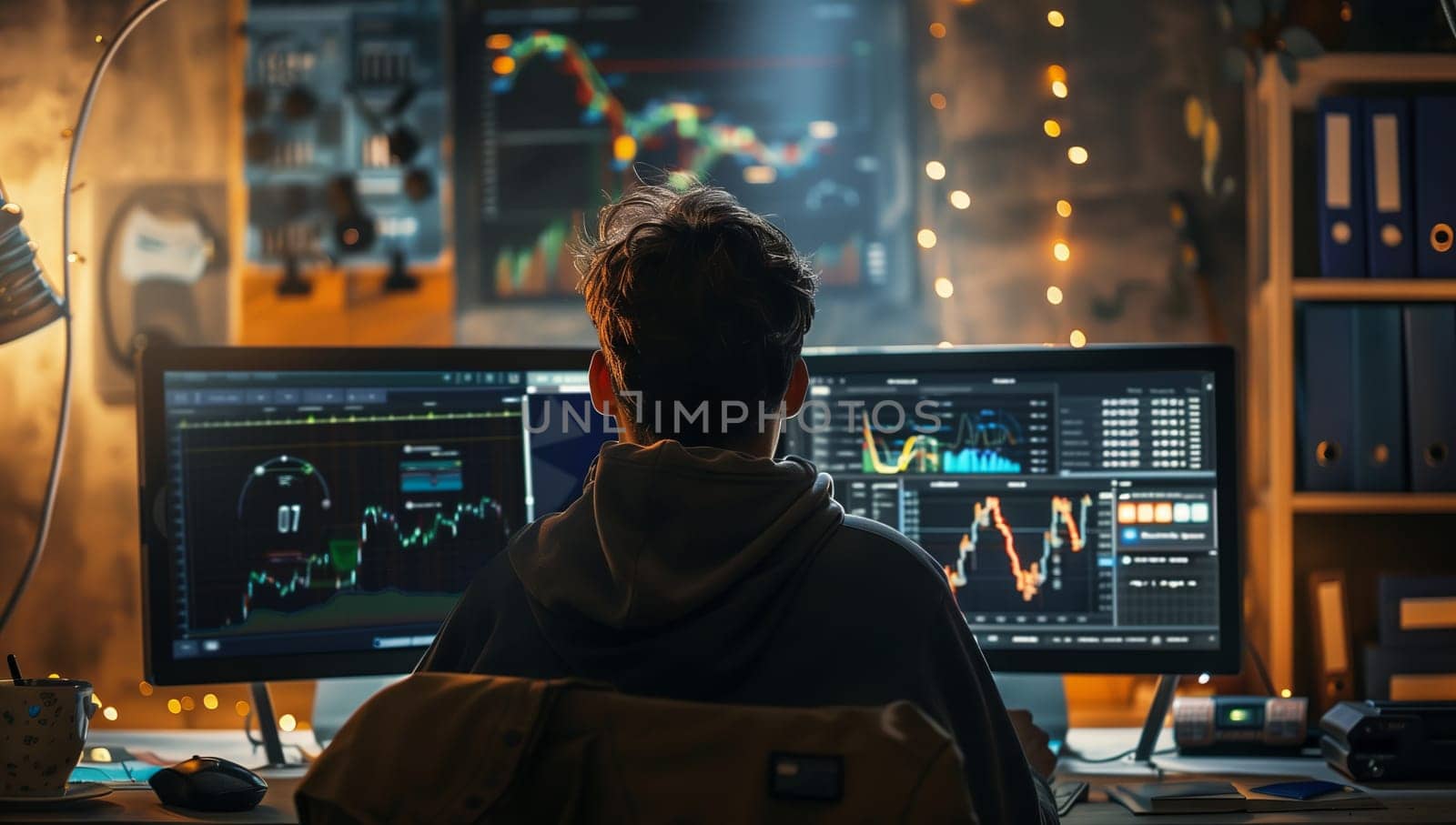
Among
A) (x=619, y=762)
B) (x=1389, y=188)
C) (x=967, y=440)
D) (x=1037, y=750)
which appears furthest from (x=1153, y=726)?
(x=619, y=762)

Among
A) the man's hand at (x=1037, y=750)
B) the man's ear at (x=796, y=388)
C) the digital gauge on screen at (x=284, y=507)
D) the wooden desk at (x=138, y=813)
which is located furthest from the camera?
the digital gauge on screen at (x=284, y=507)

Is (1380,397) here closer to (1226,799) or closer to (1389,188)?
(1389,188)

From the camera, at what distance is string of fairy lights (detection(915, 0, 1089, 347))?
2.05m

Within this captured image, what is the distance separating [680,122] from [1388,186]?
3.58 ft

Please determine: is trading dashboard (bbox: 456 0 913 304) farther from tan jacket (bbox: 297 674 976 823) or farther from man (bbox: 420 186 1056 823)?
tan jacket (bbox: 297 674 976 823)

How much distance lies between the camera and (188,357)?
1.56 meters

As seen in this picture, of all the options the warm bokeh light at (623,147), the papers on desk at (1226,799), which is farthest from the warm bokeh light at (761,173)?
the papers on desk at (1226,799)

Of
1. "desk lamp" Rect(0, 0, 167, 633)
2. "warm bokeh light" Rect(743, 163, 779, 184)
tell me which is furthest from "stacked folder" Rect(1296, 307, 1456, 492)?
"desk lamp" Rect(0, 0, 167, 633)

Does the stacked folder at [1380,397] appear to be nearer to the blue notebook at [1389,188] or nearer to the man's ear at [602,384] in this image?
the blue notebook at [1389,188]

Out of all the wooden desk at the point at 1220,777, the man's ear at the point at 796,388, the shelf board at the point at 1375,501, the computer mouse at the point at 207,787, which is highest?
the man's ear at the point at 796,388

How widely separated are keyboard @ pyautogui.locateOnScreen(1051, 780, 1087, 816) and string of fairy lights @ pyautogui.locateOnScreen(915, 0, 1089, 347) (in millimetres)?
819

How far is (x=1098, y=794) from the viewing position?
4.84 ft

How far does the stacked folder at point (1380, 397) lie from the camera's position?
5.66 ft

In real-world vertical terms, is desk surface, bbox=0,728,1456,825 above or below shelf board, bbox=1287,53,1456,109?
below
